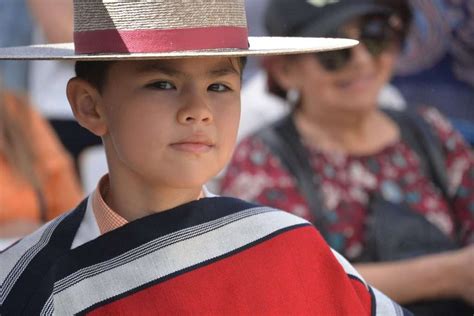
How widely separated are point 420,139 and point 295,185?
21.0 inches

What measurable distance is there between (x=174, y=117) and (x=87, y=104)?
0.27 metres

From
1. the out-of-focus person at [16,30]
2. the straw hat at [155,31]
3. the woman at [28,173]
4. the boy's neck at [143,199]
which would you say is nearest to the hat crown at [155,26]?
the straw hat at [155,31]

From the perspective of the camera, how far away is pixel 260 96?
452cm

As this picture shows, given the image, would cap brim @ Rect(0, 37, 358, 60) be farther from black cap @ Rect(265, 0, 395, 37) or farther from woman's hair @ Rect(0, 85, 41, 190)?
woman's hair @ Rect(0, 85, 41, 190)

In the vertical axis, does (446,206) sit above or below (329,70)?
below

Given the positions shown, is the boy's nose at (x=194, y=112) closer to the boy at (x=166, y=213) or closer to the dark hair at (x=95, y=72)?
the boy at (x=166, y=213)

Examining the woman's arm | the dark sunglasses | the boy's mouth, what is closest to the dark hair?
the boy's mouth

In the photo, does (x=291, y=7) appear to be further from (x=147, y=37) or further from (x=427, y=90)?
(x=147, y=37)

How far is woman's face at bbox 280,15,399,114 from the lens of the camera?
3922 millimetres

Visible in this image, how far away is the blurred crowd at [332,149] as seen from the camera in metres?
3.62

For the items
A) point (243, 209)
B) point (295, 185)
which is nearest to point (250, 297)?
point (243, 209)

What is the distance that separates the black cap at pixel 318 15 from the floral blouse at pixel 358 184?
0.40m

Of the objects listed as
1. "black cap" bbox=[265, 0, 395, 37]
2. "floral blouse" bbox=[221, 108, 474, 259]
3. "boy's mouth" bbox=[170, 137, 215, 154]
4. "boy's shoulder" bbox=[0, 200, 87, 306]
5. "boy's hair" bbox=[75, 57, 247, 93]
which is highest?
"boy's hair" bbox=[75, 57, 247, 93]

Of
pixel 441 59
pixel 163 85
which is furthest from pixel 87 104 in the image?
pixel 441 59
